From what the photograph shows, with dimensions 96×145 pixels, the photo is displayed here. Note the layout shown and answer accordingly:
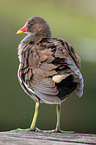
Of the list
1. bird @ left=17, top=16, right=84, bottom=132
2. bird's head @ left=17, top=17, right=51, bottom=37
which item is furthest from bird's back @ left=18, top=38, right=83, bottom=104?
bird's head @ left=17, top=17, right=51, bottom=37

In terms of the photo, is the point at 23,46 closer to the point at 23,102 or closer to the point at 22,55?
the point at 22,55

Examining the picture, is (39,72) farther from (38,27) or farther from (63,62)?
(38,27)

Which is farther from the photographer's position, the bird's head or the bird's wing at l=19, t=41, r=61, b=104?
the bird's head

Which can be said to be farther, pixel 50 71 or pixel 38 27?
pixel 38 27

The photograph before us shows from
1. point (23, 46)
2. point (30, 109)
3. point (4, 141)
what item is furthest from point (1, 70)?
point (4, 141)

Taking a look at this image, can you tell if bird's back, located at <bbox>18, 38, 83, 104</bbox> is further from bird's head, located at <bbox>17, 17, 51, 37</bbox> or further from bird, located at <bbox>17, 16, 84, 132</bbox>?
bird's head, located at <bbox>17, 17, 51, 37</bbox>

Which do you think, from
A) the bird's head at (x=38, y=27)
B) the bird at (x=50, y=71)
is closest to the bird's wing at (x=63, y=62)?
the bird at (x=50, y=71)

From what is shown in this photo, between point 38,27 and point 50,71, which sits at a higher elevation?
point 38,27

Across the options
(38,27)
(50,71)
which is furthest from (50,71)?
(38,27)
